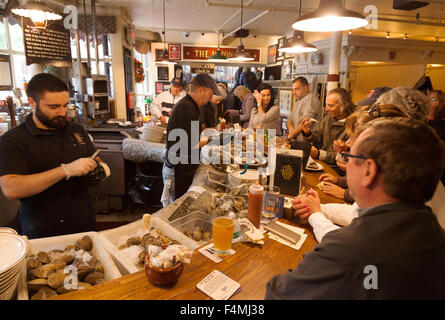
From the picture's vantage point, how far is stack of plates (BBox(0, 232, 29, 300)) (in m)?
1.04

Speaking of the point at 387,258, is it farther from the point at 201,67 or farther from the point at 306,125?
the point at 201,67

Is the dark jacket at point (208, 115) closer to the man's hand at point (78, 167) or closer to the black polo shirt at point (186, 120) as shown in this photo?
the black polo shirt at point (186, 120)

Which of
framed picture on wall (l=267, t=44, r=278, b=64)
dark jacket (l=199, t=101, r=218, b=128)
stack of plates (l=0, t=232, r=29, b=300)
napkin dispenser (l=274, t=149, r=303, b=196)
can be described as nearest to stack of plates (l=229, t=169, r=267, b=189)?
napkin dispenser (l=274, t=149, r=303, b=196)

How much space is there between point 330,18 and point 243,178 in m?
1.46

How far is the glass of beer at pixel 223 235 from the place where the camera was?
131 cm

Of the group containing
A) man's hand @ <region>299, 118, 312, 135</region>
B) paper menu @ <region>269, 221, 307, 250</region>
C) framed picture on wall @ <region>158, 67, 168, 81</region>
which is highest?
framed picture on wall @ <region>158, 67, 168, 81</region>

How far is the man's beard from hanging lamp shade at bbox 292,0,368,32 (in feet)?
6.41

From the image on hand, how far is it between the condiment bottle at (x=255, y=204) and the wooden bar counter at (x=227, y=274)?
124 mm

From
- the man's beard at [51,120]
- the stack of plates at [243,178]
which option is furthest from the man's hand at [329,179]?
the man's beard at [51,120]

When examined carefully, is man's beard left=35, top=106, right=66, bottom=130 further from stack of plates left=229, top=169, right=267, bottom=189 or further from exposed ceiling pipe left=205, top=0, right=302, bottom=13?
exposed ceiling pipe left=205, top=0, right=302, bottom=13

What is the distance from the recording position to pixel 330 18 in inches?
88.9
